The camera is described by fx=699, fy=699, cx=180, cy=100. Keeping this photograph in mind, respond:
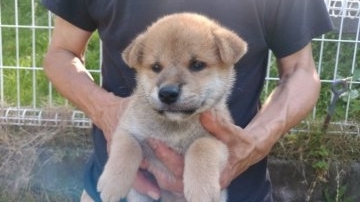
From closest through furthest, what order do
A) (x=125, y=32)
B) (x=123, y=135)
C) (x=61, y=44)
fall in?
(x=123, y=135) < (x=125, y=32) < (x=61, y=44)

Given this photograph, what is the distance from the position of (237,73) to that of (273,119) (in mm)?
214

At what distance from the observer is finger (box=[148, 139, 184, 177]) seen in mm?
2336

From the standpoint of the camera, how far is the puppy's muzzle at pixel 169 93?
213cm

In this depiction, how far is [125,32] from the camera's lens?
101 inches

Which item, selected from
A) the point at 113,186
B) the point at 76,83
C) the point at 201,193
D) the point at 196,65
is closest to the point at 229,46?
the point at 196,65

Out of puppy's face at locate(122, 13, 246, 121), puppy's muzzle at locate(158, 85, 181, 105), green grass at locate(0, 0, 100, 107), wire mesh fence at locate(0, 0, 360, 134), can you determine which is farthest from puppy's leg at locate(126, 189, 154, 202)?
green grass at locate(0, 0, 100, 107)

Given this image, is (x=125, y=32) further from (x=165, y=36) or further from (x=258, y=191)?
(x=258, y=191)

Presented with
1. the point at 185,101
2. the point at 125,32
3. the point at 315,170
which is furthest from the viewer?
the point at 315,170

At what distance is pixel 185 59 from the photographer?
2.26m

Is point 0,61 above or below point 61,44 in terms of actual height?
below

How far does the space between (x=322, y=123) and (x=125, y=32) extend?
1.70 meters

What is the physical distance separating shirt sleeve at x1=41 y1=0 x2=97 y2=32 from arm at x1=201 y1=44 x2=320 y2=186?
68cm

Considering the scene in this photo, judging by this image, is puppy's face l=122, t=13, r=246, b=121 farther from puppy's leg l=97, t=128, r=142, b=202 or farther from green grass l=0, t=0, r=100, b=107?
green grass l=0, t=0, r=100, b=107

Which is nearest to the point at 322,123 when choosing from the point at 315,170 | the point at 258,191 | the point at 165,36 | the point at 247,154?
the point at 315,170
